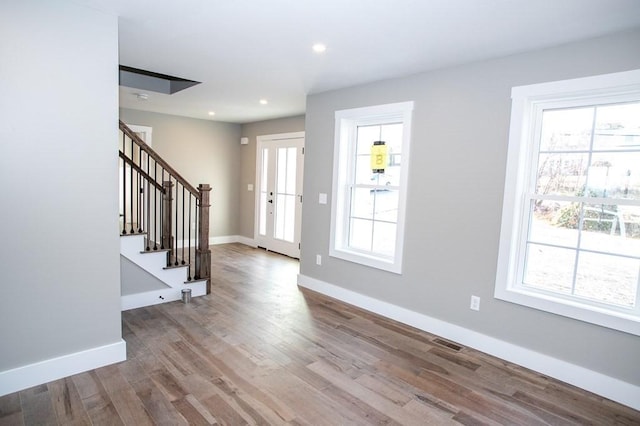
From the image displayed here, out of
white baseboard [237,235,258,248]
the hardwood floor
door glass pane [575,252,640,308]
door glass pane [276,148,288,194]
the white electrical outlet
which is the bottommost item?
the hardwood floor

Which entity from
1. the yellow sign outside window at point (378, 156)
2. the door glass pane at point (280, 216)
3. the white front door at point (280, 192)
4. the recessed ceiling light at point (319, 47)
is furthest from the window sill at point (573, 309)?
the door glass pane at point (280, 216)

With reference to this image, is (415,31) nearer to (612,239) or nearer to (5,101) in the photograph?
(612,239)

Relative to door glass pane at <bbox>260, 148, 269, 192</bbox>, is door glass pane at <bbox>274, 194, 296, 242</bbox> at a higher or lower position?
lower

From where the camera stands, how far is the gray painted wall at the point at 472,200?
2.54 metres

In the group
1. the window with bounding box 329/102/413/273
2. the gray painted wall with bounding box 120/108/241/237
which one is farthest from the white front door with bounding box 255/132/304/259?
the window with bounding box 329/102/413/273

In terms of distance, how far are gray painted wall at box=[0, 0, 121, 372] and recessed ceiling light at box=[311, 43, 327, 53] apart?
137 centimetres

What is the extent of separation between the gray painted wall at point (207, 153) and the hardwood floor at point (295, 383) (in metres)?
3.62

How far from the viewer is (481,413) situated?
2.28 metres

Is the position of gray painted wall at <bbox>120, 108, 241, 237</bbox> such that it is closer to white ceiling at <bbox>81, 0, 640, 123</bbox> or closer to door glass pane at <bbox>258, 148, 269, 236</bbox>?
door glass pane at <bbox>258, 148, 269, 236</bbox>

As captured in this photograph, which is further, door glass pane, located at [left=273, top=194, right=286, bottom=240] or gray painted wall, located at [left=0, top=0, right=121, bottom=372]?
door glass pane, located at [left=273, top=194, right=286, bottom=240]

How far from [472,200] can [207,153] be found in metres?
5.21

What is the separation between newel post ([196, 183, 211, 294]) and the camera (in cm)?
412

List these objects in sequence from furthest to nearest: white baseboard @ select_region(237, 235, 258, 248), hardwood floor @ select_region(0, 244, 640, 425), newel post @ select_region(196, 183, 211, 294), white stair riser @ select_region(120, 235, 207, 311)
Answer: white baseboard @ select_region(237, 235, 258, 248)
newel post @ select_region(196, 183, 211, 294)
white stair riser @ select_region(120, 235, 207, 311)
hardwood floor @ select_region(0, 244, 640, 425)

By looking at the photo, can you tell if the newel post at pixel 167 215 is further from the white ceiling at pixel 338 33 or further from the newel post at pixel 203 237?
the white ceiling at pixel 338 33
